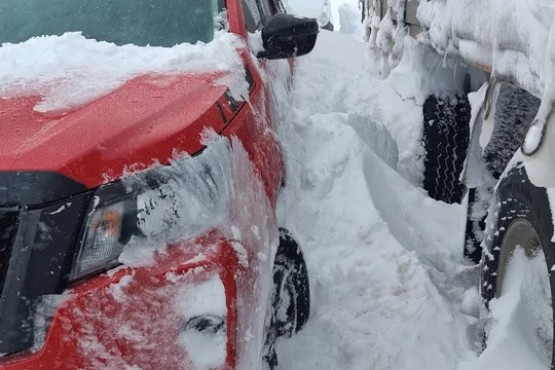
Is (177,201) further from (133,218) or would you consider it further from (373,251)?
(373,251)

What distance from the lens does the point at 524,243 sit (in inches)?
94.5

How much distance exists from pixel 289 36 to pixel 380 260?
1.36 metres

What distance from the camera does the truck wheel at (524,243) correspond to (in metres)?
2.13

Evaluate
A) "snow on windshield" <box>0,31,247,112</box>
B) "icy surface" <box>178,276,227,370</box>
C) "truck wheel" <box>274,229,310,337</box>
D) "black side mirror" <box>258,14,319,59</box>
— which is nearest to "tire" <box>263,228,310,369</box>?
"truck wheel" <box>274,229,310,337</box>

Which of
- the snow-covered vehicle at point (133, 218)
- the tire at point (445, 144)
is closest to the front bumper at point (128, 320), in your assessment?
the snow-covered vehicle at point (133, 218)

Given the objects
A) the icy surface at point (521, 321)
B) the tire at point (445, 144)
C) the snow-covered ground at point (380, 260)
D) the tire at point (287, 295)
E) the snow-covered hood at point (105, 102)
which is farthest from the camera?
the tire at point (445, 144)

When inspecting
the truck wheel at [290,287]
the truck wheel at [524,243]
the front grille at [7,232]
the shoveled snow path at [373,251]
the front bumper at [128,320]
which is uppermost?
the front grille at [7,232]

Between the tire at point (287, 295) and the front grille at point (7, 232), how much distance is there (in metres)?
1.11

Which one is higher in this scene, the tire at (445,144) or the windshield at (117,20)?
the windshield at (117,20)

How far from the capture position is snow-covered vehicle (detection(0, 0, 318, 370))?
178 cm

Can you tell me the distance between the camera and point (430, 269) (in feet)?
11.9

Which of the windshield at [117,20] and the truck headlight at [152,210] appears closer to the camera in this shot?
the truck headlight at [152,210]

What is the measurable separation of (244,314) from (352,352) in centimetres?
120

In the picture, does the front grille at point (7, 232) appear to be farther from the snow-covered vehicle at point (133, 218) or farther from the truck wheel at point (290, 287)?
the truck wheel at point (290, 287)
